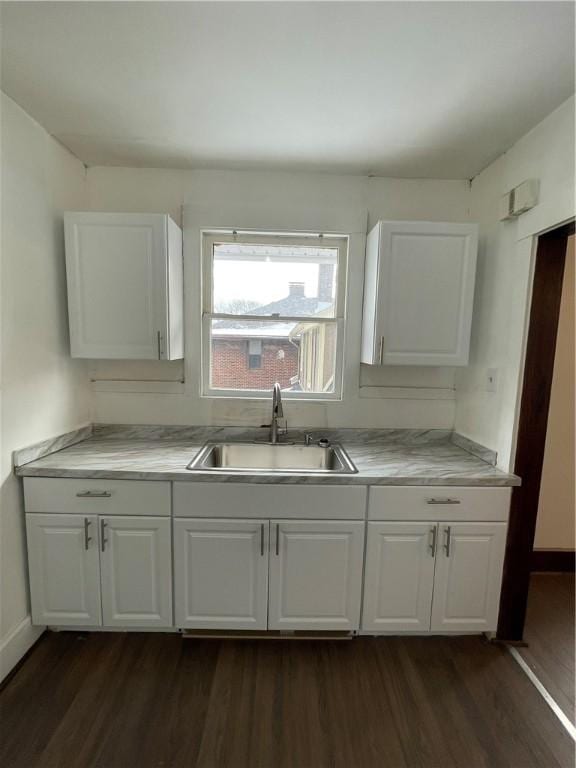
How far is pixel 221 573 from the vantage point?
1.70 metres

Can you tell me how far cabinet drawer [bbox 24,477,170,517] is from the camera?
1653 mm

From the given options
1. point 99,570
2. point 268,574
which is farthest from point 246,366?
point 99,570

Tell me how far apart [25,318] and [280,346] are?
1.35 m

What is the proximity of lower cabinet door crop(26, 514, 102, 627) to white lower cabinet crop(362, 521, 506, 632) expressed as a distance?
1341mm

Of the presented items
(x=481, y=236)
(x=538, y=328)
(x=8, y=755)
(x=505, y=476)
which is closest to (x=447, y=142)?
(x=481, y=236)

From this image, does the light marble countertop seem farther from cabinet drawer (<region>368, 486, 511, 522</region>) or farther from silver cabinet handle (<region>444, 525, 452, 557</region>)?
silver cabinet handle (<region>444, 525, 452, 557</region>)

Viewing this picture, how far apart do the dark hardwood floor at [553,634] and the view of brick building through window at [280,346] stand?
5.71ft

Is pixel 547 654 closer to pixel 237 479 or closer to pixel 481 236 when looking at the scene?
pixel 237 479

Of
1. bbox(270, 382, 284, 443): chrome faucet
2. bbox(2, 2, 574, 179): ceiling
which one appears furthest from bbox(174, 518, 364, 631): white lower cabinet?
bbox(2, 2, 574, 179): ceiling

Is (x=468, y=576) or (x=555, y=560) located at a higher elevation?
(x=468, y=576)

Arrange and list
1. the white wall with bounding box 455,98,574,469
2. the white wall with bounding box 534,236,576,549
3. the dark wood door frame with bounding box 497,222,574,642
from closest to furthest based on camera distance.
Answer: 1. the white wall with bounding box 455,98,574,469
2. the dark wood door frame with bounding box 497,222,574,642
3. the white wall with bounding box 534,236,576,549

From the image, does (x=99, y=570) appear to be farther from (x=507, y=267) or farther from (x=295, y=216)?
(x=507, y=267)

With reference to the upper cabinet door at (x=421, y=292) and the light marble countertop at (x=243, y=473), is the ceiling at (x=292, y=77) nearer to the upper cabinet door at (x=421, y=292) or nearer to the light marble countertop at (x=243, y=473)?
the upper cabinet door at (x=421, y=292)

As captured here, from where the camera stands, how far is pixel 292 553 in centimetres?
169
